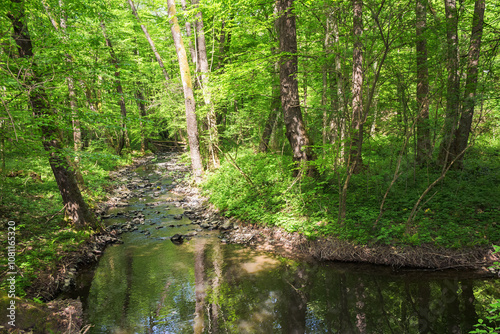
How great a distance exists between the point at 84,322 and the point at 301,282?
4.12 meters

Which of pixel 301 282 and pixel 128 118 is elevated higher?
pixel 128 118

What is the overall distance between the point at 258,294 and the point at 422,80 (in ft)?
20.9

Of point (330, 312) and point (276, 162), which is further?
point (276, 162)

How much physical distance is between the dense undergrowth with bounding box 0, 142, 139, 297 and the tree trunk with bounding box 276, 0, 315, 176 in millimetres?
4811

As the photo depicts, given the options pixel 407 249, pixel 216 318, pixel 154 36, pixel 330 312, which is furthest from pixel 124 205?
pixel 154 36

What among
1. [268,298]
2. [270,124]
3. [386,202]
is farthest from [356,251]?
[270,124]

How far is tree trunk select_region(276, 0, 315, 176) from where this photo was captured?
747cm

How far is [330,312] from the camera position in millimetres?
4816

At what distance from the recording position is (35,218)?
273 inches

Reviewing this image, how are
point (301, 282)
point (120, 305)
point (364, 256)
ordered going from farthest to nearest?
point (364, 256) < point (301, 282) < point (120, 305)

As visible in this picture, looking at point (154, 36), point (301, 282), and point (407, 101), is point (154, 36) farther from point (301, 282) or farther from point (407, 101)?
point (301, 282)

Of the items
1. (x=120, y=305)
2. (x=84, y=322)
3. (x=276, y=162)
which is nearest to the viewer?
(x=84, y=322)

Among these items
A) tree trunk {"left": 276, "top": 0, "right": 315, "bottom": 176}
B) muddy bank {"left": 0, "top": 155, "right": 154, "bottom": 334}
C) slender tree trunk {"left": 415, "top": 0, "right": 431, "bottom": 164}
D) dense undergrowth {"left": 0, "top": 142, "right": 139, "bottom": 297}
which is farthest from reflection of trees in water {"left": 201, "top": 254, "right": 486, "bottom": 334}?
slender tree trunk {"left": 415, "top": 0, "right": 431, "bottom": 164}

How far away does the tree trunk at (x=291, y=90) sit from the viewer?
747 cm
